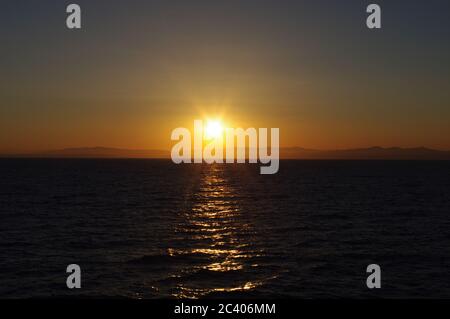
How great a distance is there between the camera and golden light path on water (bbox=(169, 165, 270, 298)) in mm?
24750

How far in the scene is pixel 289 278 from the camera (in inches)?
1039

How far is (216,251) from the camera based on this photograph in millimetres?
33938

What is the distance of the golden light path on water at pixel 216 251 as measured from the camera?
81.2 feet

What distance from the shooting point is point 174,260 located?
101ft

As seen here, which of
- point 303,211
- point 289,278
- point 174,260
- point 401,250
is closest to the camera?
point 289,278
